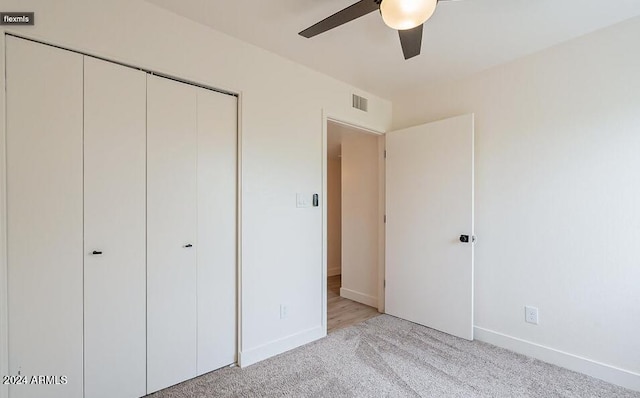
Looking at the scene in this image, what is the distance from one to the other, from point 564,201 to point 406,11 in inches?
78.0

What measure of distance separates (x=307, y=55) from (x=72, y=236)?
6.73ft

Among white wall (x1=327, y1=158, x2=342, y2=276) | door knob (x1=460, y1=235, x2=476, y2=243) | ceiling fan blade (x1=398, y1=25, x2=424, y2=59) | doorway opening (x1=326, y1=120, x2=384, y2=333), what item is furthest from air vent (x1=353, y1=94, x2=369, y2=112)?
white wall (x1=327, y1=158, x2=342, y2=276)

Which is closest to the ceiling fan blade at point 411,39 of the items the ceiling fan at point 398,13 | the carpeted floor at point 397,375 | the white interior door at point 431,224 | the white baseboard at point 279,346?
the ceiling fan at point 398,13

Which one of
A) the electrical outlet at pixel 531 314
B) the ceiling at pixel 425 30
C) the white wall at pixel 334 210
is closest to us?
the ceiling at pixel 425 30

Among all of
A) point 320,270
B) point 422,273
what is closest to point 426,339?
point 422,273

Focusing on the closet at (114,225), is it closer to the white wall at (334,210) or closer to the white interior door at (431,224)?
the white interior door at (431,224)

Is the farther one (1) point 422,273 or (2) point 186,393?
(1) point 422,273

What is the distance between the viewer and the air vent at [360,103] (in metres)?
3.07

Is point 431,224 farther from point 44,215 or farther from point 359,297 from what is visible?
point 44,215

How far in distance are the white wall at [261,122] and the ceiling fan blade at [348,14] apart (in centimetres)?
79

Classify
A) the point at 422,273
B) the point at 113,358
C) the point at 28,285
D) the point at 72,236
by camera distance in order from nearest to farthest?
the point at 28,285 < the point at 72,236 < the point at 113,358 < the point at 422,273

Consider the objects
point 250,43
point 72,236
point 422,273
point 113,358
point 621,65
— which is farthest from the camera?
point 422,273

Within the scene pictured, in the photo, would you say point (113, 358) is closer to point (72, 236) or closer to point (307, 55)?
point (72, 236)

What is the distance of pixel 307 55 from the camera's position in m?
2.45
